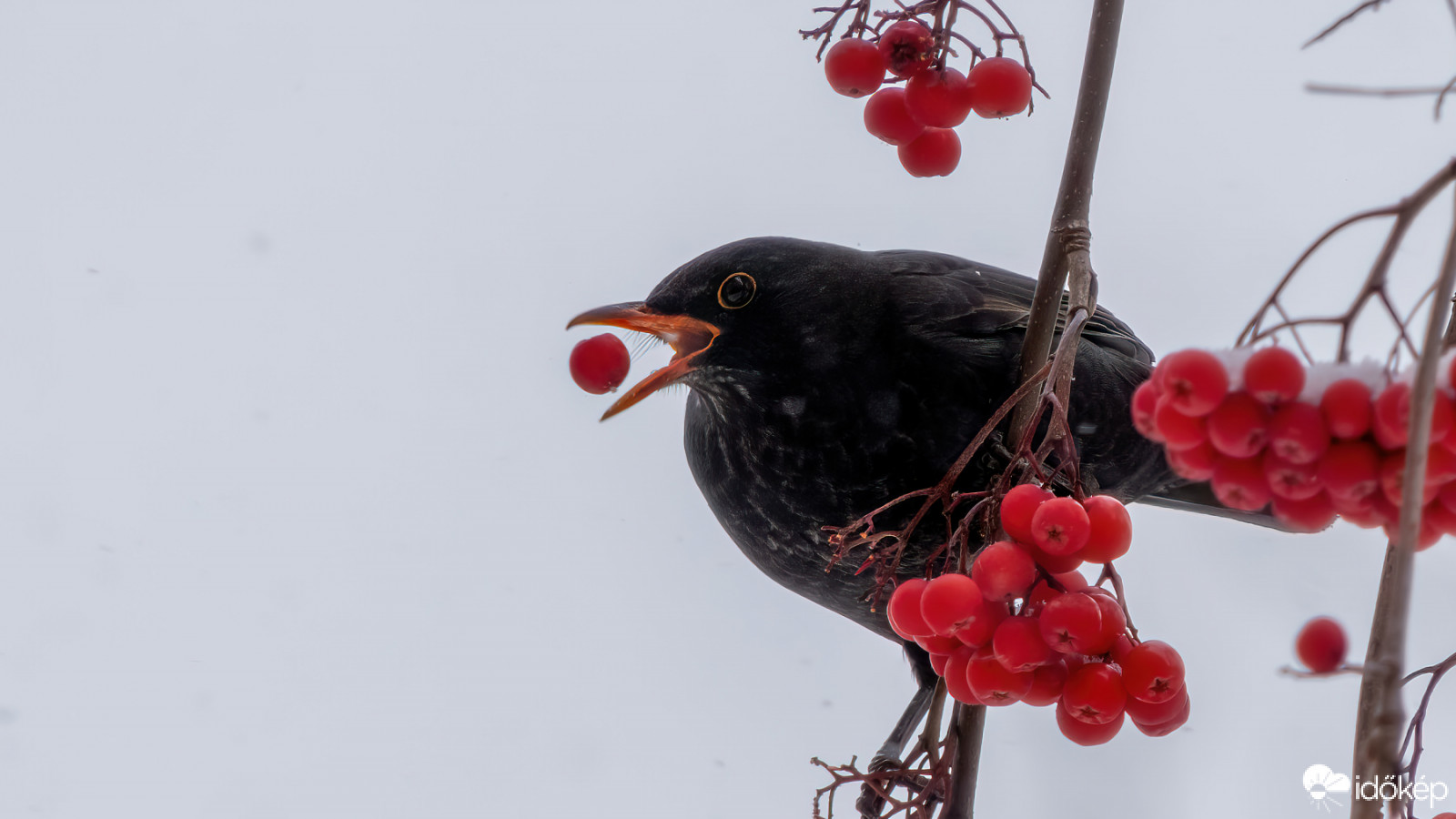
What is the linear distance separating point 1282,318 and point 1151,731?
595 mm

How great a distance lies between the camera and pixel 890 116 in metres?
1.67

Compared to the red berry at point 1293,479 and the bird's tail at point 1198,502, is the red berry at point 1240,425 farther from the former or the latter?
the bird's tail at point 1198,502

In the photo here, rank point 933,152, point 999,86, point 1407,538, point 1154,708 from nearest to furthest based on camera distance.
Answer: point 1407,538
point 1154,708
point 999,86
point 933,152

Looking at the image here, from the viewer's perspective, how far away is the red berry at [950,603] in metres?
1.07

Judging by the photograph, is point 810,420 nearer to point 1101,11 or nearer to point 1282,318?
point 1101,11

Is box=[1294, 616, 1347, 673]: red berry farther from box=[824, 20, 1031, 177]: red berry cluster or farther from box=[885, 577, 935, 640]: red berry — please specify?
box=[824, 20, 1031, 177]: red berry cluster

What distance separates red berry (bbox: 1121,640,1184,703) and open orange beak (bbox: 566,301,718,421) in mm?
880

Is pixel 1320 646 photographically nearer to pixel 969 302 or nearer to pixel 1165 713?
pixel 1165 713

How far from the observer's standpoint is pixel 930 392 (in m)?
1.85

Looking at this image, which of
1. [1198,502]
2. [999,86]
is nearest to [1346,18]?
[999,86]

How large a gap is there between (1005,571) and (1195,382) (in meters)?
0.38

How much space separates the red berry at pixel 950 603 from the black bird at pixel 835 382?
650mm

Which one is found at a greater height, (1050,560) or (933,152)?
(933,152)

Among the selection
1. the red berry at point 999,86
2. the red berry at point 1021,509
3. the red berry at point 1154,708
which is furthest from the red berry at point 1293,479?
the red berry at point 999,86
